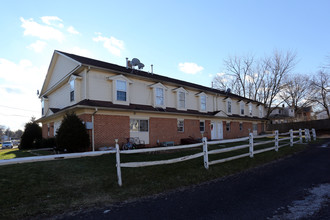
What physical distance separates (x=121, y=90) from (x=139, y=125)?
2.98m

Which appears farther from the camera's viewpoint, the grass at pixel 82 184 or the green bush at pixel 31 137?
the green bush at pixel 31 137

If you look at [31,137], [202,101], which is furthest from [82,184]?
[31,137]

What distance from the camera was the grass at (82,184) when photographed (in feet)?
14.1

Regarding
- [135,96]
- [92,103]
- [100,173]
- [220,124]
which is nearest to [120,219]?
[100,173]

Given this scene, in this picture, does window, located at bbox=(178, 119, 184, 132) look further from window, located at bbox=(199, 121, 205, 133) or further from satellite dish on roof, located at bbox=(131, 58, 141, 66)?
satellite dish on roof, located at bbox=(131, 58, 141, 66)

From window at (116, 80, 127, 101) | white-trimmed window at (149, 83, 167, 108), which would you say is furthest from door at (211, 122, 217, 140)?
window at (116, 80, 127, 101)

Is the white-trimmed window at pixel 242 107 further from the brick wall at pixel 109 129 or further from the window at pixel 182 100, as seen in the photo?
the brick wall at pixel 109 129

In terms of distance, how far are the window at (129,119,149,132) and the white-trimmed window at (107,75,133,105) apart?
1548 mm

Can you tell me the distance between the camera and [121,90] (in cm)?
1434

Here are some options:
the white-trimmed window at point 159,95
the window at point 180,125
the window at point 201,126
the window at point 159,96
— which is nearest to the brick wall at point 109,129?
the white-trimmed window at point 159,95

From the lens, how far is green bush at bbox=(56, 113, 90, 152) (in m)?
11.1

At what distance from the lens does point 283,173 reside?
6.86m

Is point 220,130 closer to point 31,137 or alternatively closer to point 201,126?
point 201,126

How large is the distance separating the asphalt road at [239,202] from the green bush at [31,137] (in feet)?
58.8
